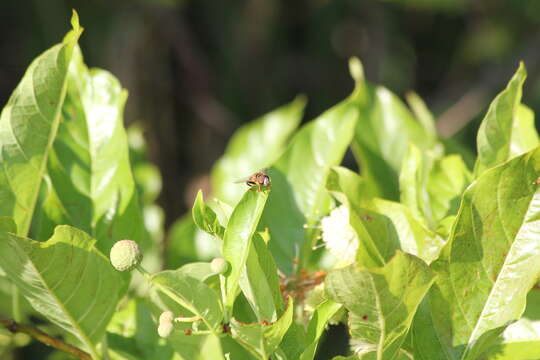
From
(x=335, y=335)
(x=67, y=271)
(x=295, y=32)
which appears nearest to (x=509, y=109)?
(x=67, y=271)

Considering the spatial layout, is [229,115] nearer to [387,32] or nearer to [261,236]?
[387,32]

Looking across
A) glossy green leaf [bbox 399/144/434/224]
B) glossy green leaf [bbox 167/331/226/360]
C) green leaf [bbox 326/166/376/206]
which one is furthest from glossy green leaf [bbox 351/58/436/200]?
glossy green leaf [bbox 167/331/226/360]

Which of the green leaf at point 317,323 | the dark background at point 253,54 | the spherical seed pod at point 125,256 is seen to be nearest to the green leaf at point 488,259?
the green leaf at point 317,323

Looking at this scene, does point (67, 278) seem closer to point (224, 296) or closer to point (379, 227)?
point (224, 296)

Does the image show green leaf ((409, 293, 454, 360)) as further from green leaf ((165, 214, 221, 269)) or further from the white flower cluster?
green leaf ((165, 214, 221, 269))

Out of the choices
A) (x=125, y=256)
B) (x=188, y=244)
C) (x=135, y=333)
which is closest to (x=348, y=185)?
(x=125, y=256)

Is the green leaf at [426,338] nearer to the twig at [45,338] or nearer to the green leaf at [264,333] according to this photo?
the green leaf at [264,333]
